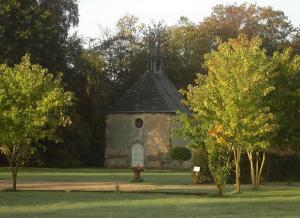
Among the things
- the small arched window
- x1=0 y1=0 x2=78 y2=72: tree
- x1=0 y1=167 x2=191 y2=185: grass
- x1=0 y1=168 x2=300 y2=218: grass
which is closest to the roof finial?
the small arched window

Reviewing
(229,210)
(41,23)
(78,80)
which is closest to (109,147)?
(78,80)

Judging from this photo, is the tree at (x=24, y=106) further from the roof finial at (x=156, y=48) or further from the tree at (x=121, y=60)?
the roof finial at (x=156, y=48)

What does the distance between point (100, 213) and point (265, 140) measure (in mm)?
12335

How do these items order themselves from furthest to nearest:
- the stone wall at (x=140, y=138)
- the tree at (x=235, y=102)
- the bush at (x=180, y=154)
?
the stone wall at (x=140, y=138) < the bush at (x=180, y=154) < the tree at (x=235, y=102)

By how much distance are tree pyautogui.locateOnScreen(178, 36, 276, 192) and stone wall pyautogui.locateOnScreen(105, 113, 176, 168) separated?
30407 millimetres

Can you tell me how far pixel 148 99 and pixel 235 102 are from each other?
33244 millimetres

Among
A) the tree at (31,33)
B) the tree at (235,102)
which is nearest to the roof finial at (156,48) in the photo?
the tree at (31,33)

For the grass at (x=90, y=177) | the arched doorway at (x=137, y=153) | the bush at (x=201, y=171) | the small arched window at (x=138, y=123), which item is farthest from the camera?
the small arched window at (x=138, y=123)

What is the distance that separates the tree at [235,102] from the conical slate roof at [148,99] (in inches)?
1192

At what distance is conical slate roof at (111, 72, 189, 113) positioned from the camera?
186 feet

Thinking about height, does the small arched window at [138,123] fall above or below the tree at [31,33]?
below

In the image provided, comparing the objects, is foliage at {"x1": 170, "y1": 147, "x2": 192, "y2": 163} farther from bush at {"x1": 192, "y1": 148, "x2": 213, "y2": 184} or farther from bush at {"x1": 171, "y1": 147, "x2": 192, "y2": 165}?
bush at {"x1": 192, "y1": 148, "x2": 213, "y2": 184}

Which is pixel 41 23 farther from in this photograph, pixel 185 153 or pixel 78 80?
pixel 185 153

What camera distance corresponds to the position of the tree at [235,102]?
2442 cm
